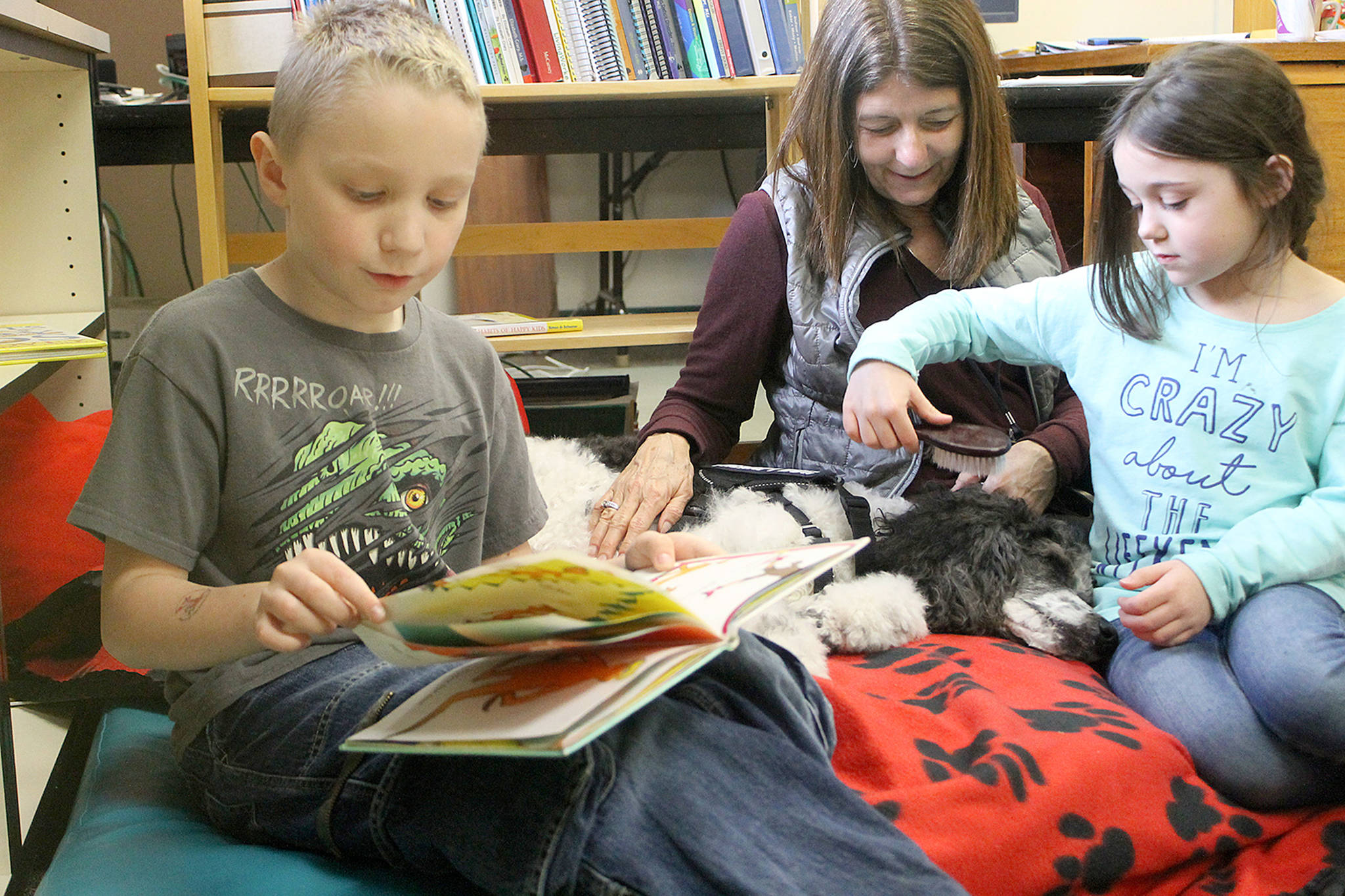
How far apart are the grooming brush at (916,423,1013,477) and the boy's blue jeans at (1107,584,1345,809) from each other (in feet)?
1.11

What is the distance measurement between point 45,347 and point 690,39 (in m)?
1.15

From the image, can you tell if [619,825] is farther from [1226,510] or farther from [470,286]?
[470,286]

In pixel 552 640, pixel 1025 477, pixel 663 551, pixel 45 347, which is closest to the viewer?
pixel 552 640

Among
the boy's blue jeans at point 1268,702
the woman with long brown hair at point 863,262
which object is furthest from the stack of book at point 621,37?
the boy's blue jeans at point 1268,702

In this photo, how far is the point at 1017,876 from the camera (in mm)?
879

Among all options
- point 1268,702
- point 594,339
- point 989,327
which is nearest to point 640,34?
point 594,339

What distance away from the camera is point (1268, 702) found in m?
0.98

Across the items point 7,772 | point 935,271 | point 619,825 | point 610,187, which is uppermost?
point 610,187

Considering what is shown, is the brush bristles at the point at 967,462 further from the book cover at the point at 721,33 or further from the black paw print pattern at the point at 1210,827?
the book cover at the point at 721,33

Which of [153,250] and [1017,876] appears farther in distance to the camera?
[153,250]

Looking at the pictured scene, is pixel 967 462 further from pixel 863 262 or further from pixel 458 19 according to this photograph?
pixel 458 19

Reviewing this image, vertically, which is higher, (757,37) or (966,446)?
(757,37)

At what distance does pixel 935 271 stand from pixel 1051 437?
0.89 ft

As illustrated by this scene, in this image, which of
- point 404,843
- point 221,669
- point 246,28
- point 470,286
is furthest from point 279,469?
point 470,286
